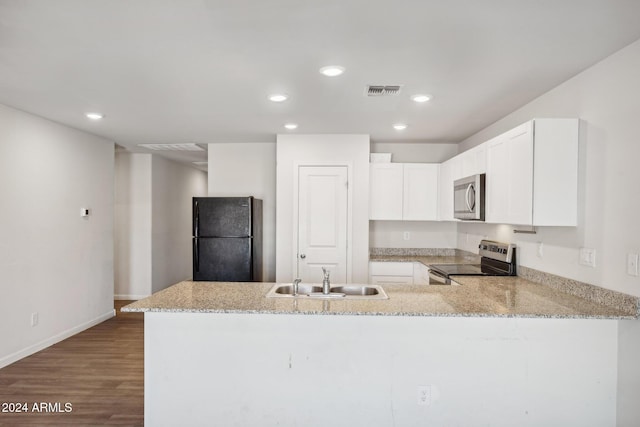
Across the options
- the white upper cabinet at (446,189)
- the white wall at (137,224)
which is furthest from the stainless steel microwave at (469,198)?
the white wall at (137,224)

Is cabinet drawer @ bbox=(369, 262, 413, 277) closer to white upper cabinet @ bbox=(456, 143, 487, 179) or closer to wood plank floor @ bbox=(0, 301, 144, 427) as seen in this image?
white upper cabinet @ bbox=(456, 143, 487, 179)

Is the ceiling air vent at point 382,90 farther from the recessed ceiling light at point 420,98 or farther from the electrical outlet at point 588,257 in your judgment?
the electrical outlet at point 588,257

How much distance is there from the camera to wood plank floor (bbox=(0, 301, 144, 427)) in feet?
8.88

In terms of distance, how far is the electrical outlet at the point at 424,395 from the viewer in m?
2.29

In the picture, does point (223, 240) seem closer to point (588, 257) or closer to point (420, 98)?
point (420, 98)

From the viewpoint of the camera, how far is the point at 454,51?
7.36 ft

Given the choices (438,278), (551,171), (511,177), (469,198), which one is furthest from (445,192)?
(551,171)

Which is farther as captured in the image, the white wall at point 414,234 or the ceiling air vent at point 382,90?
the white wall at point 414,234

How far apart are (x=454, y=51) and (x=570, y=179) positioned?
1185 millimetres

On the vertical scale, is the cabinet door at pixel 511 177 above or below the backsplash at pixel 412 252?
above

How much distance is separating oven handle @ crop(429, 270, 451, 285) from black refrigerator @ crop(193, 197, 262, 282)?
6.81ft

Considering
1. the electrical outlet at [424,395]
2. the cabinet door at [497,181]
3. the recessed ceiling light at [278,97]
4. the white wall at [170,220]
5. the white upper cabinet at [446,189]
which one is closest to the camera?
the electrical outlet at [424,395]

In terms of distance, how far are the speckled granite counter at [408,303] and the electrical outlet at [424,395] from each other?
484 mm

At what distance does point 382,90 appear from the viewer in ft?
9.62
